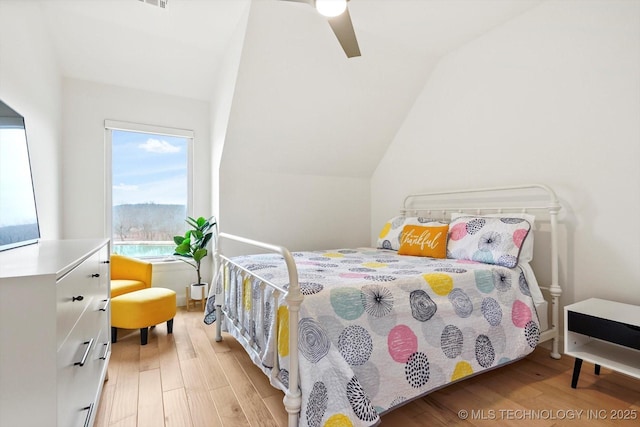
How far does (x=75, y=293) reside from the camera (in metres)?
1.15

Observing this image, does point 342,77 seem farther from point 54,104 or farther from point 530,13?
point 54,104

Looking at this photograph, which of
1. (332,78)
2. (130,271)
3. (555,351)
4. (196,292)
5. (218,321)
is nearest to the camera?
(555,351)

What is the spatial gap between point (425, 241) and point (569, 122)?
1363 mm

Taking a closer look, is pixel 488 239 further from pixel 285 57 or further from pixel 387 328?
pixel 285 57

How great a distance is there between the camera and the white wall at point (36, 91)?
1844 mm

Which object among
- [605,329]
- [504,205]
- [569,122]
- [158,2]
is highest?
[158,2]

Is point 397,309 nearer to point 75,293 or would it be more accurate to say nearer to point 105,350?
point 75,293

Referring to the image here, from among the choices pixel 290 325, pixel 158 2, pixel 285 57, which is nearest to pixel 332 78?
pixel 285 57

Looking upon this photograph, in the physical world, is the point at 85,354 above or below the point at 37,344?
below

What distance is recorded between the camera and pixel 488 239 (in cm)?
237

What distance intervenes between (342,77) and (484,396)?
9.14ft

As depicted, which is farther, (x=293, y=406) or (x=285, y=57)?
(x=285, y=57)

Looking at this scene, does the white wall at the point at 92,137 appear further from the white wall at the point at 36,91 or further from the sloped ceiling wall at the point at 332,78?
the sloped ceiling wall at the point at 332,78

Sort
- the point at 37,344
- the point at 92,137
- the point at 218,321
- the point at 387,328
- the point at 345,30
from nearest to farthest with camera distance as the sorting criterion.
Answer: the point at 37,344
the point at 387,328
the point at 345,30
the point at 218,321
the point at 92,137
